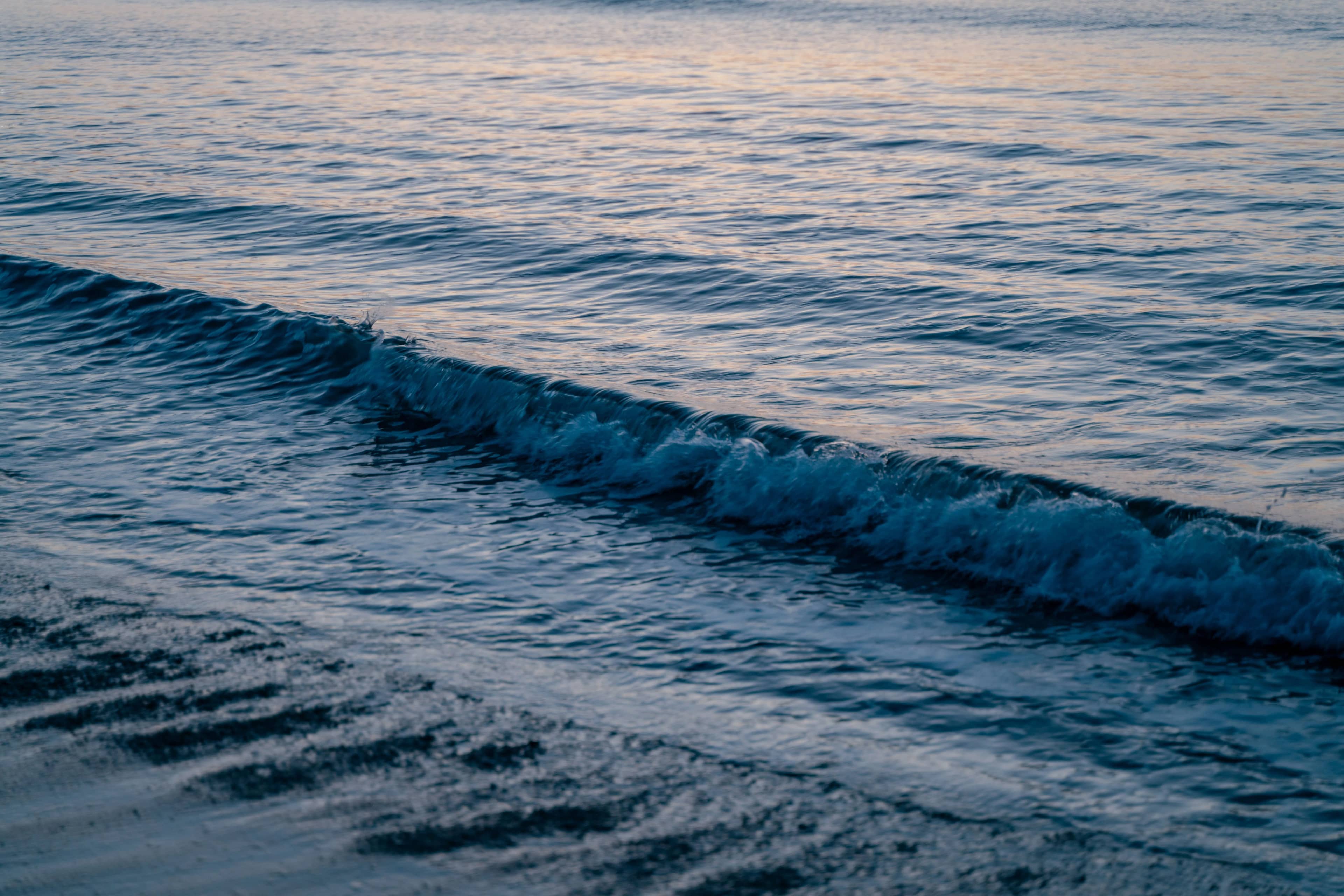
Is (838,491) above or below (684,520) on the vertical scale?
above

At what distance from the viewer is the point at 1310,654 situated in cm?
601

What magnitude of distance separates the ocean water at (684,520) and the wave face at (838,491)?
34 mm

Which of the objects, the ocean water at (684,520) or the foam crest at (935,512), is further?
the foam crest at (935,512)

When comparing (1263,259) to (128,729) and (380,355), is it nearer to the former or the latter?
(380,355)

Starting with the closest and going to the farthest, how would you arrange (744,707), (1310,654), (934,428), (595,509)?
A: (744,707) < (1310,654) < (595,509) < (934,428)

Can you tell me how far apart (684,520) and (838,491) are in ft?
3.33

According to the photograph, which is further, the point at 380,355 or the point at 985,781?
the point at 380,355

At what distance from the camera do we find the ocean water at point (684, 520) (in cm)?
443

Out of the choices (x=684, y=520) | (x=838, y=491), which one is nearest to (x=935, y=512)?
(x=838, y=491)

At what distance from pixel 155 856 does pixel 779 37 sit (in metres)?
36.6

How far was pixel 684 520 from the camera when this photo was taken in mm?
7926

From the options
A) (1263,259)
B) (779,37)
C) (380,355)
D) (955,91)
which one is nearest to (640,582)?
(380,355)

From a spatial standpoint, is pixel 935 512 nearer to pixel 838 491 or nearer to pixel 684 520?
pixel 838 491

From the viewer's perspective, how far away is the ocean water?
4.43m
